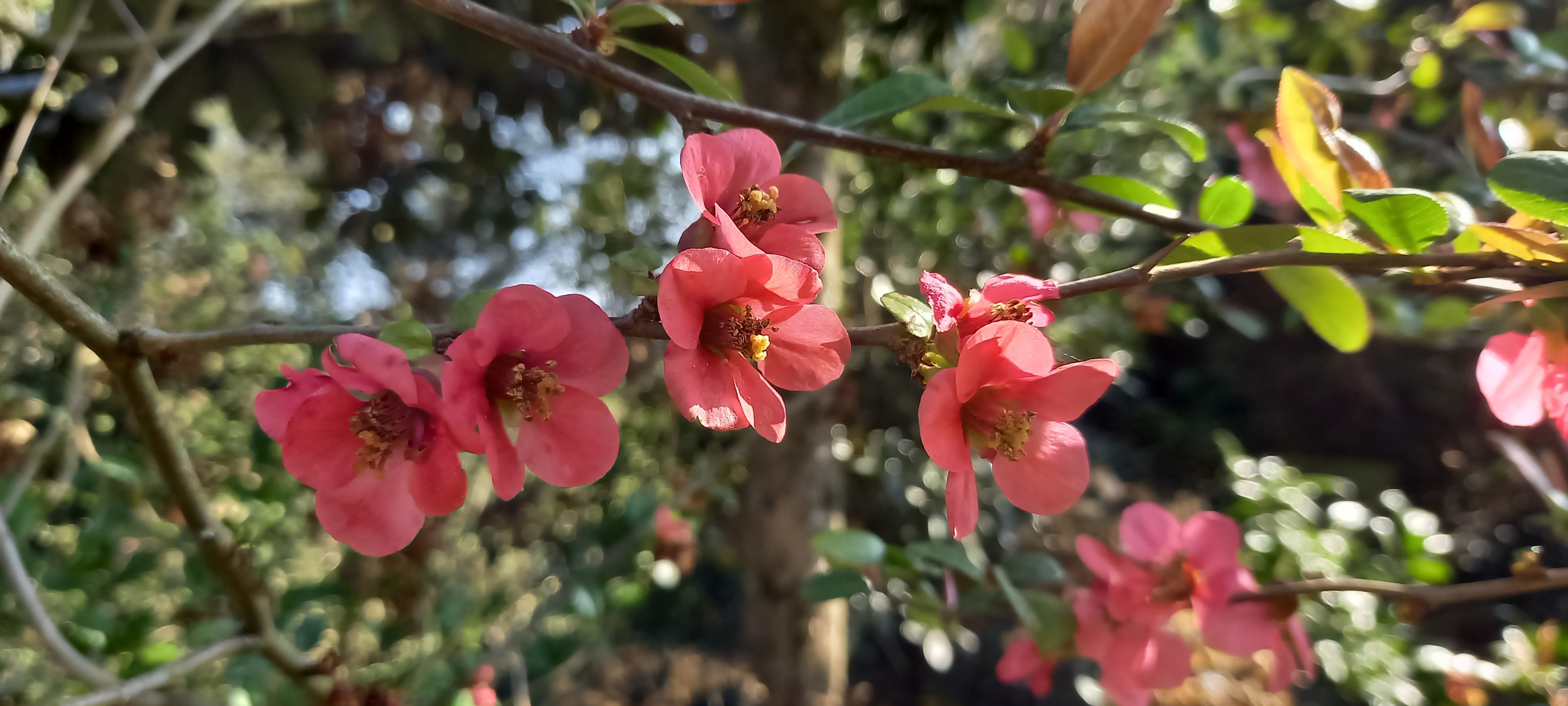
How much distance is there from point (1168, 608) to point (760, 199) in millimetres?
496

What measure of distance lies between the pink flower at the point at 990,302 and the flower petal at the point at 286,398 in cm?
27

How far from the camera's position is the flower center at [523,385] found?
0.30m

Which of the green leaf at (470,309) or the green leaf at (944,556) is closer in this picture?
the green leaf at (470,309)

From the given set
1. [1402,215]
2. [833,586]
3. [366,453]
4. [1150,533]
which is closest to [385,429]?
[366,453]

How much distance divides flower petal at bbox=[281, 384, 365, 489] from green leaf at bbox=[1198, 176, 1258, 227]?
507 mm

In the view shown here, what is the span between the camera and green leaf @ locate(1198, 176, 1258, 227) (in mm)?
452

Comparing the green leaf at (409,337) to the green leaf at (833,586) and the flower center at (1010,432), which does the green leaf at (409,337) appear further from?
the green leaf at (833,586)

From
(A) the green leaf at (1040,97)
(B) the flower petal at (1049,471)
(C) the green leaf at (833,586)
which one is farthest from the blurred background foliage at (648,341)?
(B) the flower petal at (1049,471)

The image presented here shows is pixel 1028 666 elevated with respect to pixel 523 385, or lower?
lower

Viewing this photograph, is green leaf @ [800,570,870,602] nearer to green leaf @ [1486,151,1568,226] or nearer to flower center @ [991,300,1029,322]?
flower center @ [991,300,1029,322]

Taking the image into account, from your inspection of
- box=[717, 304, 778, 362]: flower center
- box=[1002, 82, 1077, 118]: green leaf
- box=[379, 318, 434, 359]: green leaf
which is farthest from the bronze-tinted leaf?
box=[379, 318, 434, 359]: green leaf

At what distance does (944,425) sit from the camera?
29cm

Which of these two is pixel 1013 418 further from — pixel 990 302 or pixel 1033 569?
pixel 1033 569

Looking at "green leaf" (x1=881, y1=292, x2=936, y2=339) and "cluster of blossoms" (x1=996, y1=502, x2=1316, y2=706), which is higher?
"green leaf" (x1=881, y1=292, x2=936, y2=339)
